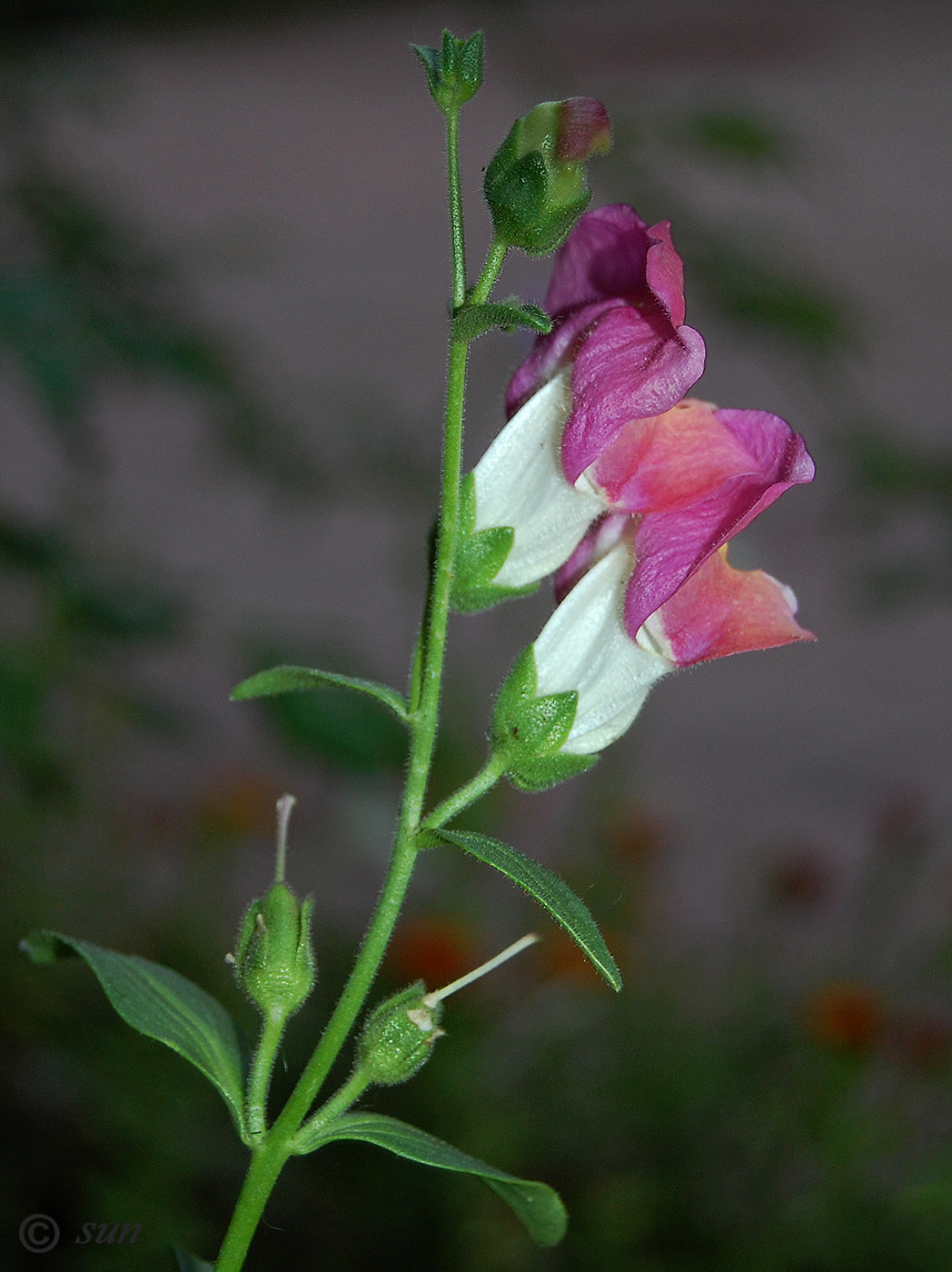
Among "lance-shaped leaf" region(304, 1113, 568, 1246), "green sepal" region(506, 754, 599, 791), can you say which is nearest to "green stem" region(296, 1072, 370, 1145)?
"lance-shaped leaf" region(304, 1113, 568, 1246)

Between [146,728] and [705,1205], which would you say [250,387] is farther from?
[705,1205]

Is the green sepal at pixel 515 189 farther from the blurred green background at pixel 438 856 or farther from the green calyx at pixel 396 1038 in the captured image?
the green calyx at pixel 396 1038

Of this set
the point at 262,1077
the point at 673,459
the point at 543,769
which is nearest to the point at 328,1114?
the point at 262,1077

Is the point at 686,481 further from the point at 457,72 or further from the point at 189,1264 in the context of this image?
the point at 189,1264

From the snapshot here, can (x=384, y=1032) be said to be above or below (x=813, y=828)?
above

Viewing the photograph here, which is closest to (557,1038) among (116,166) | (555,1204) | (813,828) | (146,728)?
(146,728)
